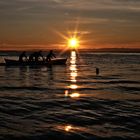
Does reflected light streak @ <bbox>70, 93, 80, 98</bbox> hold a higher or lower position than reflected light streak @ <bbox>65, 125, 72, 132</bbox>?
higher

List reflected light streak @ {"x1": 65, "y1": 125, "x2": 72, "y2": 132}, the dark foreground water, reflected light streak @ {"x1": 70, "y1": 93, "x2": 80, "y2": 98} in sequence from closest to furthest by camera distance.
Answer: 1. the dark foreground water
2. reflected light streak @ {"x1": 65, "y1": 125, "x2": 72, "y2": 132}
3. reflected light streak @ {"x1": 70, "y1": 93, "x2": 80, "y2": 98}

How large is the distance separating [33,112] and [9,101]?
355 cm

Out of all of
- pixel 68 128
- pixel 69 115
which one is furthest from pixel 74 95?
pixel 68 128

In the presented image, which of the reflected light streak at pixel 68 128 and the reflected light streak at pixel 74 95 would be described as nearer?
the reflected light streak at pixel 68 128

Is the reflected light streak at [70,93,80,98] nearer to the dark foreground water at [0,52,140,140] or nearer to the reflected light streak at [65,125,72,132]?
the dark foreground water at [0,52,140,140]

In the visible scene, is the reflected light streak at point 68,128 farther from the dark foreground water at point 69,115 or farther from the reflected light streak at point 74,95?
the reflected light streak at point 74,95

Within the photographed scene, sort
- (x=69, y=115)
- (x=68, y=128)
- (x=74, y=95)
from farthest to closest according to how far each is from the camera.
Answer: (x=74, y=95) → (x=69, y=115) → (x=68, y=128)

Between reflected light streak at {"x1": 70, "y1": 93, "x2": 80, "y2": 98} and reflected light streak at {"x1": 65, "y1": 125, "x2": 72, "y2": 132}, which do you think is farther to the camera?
reflected light streak at {"x1": 70, "y1": 93, "x2": 80, "y2": 98}

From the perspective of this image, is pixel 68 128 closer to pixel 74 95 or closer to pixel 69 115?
pixel 69 115

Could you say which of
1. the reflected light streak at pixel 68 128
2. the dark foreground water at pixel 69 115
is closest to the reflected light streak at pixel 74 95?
the dark foreground water at pixel 69 115

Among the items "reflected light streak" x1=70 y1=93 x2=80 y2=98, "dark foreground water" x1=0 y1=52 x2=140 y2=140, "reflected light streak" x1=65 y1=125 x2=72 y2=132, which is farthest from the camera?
"reflected light streak" x1=70 y1=93 x2=80 y2=98

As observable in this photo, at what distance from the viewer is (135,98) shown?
2070 centimetres

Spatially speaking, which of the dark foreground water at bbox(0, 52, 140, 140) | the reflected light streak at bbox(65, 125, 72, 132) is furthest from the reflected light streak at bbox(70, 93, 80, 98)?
the reflected light streak at bbox(65, 125, 72, 132)

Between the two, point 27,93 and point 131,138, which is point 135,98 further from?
point 131,138
